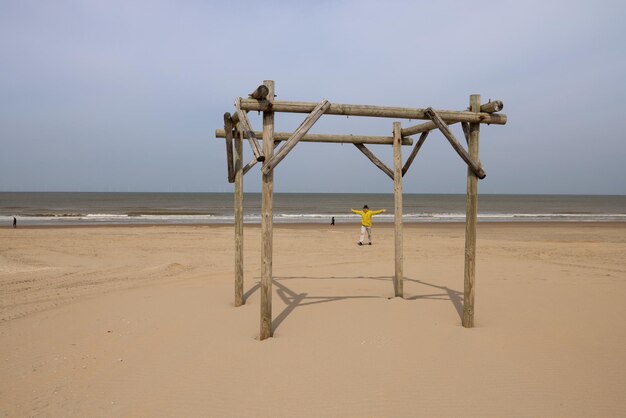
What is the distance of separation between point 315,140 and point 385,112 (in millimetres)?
1411

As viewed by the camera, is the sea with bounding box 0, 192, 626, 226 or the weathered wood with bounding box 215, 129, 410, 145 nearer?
the weathered wood with bounding box 215, 129, 410, 145

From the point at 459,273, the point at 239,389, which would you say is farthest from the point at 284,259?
the point at 239,389

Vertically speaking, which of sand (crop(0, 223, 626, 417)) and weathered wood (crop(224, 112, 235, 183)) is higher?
weathered wood (crop(224, 112, 235, 183))

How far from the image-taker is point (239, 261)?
6.31 m

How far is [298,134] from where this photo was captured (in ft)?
15.2

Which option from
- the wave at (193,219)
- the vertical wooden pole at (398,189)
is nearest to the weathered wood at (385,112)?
the vertical wooden pole at (398,189)

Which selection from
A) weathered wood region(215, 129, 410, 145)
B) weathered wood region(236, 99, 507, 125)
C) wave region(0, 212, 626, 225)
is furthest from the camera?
wave region(0, 212, 626, 225)

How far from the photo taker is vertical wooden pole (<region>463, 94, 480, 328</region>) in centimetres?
518

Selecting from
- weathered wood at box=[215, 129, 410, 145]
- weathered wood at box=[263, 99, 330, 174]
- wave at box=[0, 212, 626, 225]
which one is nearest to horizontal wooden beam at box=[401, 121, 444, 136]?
weathered wood at box=[215, 129, 410, 145]

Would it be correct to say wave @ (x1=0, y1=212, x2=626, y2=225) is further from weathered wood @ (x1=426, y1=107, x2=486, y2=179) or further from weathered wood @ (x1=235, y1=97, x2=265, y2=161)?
weathered wood @ (x1=235, y1=97, x2=265, y2=161)

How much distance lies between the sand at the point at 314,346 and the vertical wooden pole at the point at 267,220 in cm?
30

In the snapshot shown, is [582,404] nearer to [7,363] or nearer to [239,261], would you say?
[239,261]

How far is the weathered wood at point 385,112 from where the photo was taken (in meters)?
4.74

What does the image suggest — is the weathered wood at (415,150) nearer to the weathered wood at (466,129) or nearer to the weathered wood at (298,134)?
the weathered wood at (466,129)
